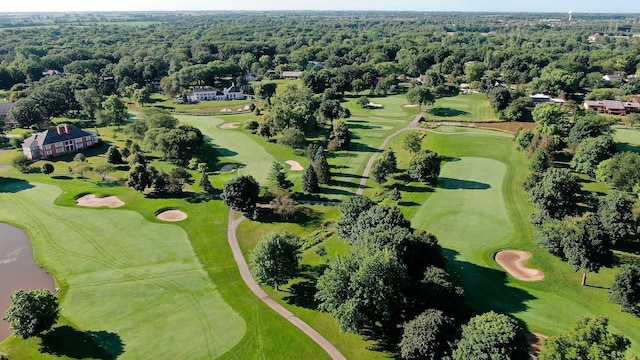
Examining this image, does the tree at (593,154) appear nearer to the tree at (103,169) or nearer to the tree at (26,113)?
the tree at (103,169)

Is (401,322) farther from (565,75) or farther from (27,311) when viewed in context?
(565,75)

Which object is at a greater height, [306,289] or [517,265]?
[517,265]

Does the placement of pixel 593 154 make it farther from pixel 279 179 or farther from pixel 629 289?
pixel 279 179

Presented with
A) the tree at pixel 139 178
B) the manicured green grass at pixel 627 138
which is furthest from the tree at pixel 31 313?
the manicured green grass at pixel 627 138

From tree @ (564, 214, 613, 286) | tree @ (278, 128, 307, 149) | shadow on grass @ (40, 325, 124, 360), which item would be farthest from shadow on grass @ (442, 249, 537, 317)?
tree @ (278, 128, 307, 149)

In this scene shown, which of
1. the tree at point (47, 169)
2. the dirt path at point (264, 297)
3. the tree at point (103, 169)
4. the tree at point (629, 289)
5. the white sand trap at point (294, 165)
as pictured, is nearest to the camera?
the dirt path at point (264, 297)

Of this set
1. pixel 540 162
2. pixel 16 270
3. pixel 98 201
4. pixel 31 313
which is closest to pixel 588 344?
pixel 31 313
